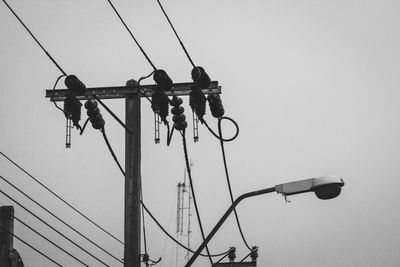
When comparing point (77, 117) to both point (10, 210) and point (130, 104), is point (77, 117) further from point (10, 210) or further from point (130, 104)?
point (10, 210)

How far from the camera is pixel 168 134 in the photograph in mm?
6980

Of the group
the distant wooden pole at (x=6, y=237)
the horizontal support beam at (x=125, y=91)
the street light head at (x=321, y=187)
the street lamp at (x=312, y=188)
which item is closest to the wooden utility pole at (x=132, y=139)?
the horizontal support beam at (x=125, y=91)

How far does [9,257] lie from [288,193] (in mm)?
5928

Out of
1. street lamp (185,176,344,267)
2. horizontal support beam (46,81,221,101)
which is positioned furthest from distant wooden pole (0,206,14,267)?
street lamp (185,176,344,267)

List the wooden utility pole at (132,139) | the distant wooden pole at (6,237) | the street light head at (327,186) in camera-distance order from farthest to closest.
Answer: the distant wooden pole at (6,237) < the wooden utility pole at (132,139) < the street light head at (327,186)

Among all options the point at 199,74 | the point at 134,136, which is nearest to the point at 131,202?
the point at 134,136

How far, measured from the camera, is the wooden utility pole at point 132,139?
19.9 ft

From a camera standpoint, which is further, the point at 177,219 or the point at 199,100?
the point at 177,219

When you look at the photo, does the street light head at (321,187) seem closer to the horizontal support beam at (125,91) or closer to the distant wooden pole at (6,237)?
the horizontal support beam at (125,91)

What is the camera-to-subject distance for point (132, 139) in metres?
6.55

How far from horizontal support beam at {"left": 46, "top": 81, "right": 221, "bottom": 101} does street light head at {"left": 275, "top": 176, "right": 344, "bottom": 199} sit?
1.97 m

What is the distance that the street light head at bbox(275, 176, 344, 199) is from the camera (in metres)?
5.70

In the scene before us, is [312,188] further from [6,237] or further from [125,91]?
[6,237]

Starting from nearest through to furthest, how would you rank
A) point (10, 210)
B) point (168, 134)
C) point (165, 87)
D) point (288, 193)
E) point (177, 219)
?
point (288, 193), point (165, 87), point (168, 134), point (10, 210), point (177, 219)
